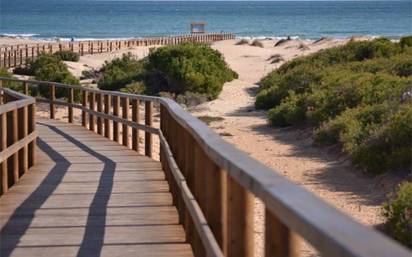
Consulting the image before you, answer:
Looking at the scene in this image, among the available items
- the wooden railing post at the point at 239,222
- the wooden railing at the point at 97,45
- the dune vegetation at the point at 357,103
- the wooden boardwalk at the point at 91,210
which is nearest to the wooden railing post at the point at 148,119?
the wooden boardwalk at the point at 91,210

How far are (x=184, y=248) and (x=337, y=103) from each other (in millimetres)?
15008

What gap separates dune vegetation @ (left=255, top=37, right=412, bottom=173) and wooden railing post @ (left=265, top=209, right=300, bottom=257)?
10.9 metres

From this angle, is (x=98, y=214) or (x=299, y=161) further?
(x=299, y=161)

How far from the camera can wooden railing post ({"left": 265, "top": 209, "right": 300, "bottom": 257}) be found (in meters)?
3.39

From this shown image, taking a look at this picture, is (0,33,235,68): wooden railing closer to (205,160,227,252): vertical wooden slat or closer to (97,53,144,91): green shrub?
(97,53,144,91): green shrub

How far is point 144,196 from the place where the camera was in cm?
980

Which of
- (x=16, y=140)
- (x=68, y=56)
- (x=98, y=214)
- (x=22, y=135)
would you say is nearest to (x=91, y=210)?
(x=98, y=214)

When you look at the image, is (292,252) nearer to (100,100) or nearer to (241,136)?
(100,100)

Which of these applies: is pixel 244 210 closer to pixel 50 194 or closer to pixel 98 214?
pixel 98 214

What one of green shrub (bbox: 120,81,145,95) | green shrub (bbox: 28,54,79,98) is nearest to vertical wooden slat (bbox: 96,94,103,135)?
green shrub (bbox: 28,54,79,98)

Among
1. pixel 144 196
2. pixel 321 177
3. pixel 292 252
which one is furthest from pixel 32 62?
pixel 292 252

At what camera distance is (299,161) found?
17297 mm

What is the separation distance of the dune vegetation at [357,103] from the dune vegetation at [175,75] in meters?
2.63

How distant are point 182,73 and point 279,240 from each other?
2958cm
